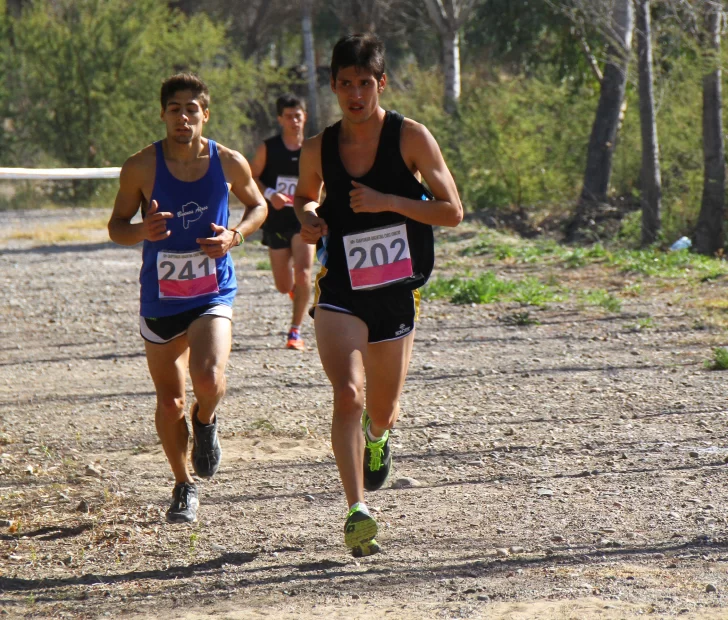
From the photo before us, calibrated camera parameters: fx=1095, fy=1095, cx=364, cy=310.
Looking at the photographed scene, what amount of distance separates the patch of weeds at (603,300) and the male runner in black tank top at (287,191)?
3.30 metres

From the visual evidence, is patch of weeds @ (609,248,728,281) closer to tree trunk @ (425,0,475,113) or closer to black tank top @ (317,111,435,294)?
black tank top @ (317,111,435,294)

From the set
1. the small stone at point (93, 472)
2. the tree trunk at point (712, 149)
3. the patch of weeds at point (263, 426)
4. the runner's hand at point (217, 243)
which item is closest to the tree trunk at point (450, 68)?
the tree trunk at point (712, 149)

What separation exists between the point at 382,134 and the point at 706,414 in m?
3.20

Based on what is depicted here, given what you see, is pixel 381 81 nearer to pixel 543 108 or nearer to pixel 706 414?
pixel 706 414

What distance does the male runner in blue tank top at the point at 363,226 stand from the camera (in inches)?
177

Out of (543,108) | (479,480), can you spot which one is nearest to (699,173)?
(543,108)

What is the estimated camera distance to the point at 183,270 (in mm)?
5004

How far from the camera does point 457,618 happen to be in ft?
12.3

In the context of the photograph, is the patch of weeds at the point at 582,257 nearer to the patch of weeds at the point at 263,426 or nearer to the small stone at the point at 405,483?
the patch of weeds at the point at 263,426

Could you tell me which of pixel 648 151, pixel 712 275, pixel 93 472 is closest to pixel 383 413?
pixel 93 472

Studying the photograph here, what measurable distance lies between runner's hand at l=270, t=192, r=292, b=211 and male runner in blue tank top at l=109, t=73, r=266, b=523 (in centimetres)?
404

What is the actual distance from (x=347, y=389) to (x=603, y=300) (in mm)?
7361

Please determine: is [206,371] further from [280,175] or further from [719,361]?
[280,175]

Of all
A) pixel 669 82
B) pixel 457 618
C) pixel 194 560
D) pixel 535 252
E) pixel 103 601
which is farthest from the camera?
pixel 669 82
